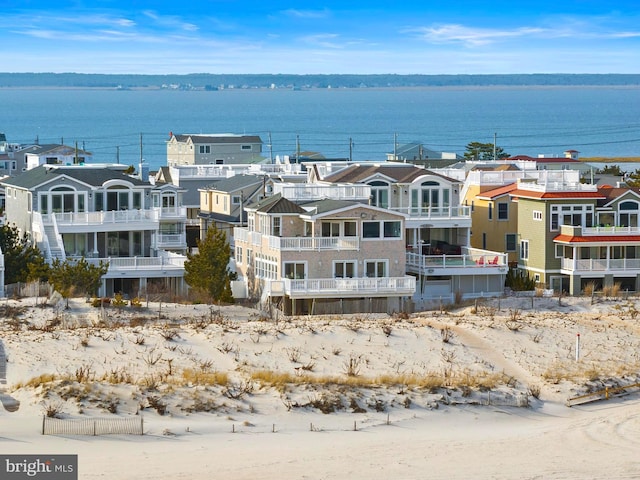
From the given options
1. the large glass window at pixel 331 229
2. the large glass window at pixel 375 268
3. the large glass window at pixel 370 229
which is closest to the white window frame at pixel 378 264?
the large glass window at pixel 375 268

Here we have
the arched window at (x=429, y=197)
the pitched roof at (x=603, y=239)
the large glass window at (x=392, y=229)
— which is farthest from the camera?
the arched window at (x=429, y=197)

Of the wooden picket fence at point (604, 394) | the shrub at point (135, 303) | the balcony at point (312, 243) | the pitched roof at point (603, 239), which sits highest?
the balcony at point (312, 243)

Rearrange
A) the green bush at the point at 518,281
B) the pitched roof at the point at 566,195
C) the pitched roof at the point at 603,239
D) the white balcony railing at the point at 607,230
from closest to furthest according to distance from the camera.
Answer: the green bush at the point at 518,281 < the pitched roof at the point at 603,239 < the white balcony railing at the point at 607,230 < the pitched roof at the point at 566,195

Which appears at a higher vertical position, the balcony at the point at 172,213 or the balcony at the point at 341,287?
the balcony at the point at 172,213

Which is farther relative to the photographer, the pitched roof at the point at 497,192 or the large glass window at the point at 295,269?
the pitched roof at the point at 497,192

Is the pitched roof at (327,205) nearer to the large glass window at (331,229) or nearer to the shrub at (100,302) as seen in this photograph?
the large glass window at (331,229)

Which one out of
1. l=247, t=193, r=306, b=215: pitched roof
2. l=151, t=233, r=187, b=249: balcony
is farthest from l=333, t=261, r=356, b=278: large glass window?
l=151, t=233, r=187, b=249: balcony

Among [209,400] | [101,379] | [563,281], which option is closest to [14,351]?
[101,379]

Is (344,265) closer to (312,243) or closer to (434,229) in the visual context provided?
(312,243)

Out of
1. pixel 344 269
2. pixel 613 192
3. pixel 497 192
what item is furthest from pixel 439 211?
pixel 344 269
